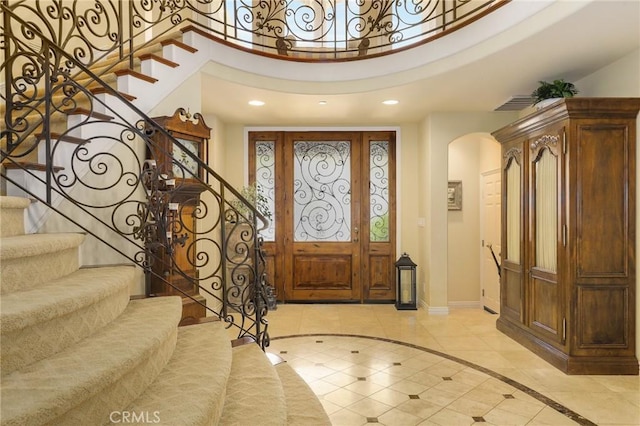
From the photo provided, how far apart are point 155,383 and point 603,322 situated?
3.51m

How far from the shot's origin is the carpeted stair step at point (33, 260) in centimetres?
169

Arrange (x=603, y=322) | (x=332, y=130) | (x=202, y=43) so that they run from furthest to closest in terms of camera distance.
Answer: (x=332, y=130)
(x=202, y=43)
(x=603, y=322)

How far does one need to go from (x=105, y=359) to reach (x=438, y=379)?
106 inches

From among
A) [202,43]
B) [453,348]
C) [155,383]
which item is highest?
[202,43]

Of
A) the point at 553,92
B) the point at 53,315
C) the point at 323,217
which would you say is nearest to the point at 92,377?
the point at 53,315

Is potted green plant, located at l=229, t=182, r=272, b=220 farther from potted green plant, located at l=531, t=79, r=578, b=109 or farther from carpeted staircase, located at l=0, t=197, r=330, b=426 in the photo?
potted green plant, located at l=531, t=79, r=578, b=109

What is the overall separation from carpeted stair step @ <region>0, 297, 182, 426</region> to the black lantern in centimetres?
427

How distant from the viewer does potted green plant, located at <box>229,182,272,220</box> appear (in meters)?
5.52

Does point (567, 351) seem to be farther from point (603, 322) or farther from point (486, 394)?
point (486, 394)

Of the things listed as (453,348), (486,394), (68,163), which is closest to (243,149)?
(68,163)

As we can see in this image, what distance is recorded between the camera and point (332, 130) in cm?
616

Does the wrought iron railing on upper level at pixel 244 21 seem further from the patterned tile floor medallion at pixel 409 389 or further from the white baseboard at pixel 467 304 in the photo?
the white baseboard at pixel 467 304

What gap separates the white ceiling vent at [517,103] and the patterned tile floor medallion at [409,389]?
3.07 meters

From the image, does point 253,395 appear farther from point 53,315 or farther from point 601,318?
point 601,318
